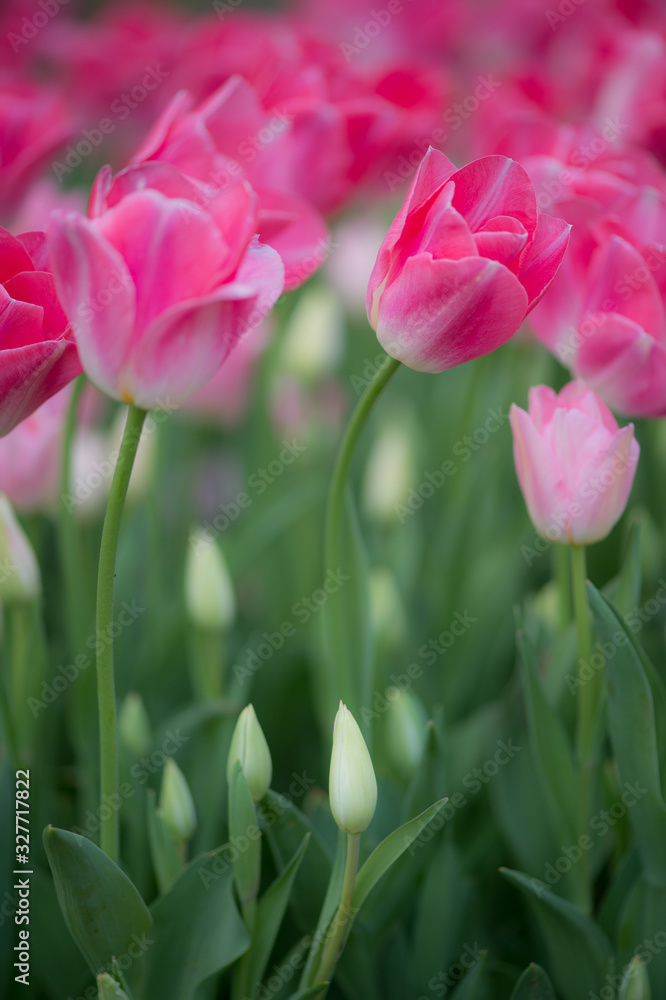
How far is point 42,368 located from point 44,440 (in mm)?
321

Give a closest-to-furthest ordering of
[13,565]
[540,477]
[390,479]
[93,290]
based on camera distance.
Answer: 1. [93,290]
2. [540,477]
3. [13,565]
4. [390,479]

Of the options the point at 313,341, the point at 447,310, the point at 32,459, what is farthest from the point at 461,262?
the point at 313,341

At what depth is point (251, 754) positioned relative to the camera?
47 cm

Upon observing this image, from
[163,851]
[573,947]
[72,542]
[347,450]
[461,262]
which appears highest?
[461,262]

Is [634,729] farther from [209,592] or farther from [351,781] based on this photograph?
[209,592]

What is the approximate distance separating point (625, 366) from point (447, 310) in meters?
0.16

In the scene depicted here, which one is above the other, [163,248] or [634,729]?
[163,248]

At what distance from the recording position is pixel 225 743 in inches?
25.7

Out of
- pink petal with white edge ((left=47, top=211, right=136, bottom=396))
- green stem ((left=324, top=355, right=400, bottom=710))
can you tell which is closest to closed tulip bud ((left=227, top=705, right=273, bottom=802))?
green stem ((left=324, top=355, right=400, bottom=710))

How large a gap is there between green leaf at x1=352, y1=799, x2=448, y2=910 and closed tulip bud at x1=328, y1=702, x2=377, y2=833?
0.02 metres

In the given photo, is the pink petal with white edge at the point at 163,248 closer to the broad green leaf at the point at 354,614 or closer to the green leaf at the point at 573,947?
the broad green leaf at the point at 354,614

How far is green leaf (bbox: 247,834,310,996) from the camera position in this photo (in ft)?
1.59

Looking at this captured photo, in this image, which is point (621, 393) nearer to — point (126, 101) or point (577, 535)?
point (577, 535)

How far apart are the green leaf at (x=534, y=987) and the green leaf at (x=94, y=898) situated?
222 millimetres
